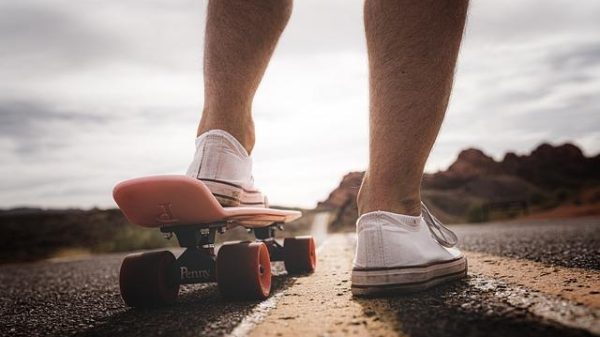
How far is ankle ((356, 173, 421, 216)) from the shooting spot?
152 centimetres

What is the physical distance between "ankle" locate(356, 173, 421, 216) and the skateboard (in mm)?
456

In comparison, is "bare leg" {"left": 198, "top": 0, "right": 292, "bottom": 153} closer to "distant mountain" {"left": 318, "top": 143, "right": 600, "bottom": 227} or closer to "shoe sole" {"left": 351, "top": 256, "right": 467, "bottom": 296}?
"shoe sole" {"left": 351, "top": 256, "right": 467, "bottom": 296}

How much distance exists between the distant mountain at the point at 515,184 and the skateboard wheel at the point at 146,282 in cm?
1897

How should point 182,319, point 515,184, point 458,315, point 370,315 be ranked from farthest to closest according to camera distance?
point 515,184, point 182,319, point 370,315, point 458,315

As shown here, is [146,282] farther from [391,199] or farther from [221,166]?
[391,199]

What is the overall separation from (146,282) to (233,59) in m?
0.92

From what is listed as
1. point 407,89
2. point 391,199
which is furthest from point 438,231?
point 407,89

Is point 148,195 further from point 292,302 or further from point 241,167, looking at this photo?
point 292,302

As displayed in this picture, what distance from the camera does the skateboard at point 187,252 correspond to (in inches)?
62.2

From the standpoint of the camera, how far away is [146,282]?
170cm

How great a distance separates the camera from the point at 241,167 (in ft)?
6.23

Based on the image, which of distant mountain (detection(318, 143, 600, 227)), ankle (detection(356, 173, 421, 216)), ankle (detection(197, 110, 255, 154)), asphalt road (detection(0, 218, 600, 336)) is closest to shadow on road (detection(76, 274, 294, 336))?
asphalt road (detection(0, 218, 600, 336))

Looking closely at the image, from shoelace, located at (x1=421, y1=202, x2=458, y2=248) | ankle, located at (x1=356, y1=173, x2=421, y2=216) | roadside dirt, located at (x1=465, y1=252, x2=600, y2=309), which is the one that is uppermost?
ankle, located at (x1=356, y1=173, x2=421, y2=216)

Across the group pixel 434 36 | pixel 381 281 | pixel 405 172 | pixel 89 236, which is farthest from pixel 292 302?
pixel 89 236
